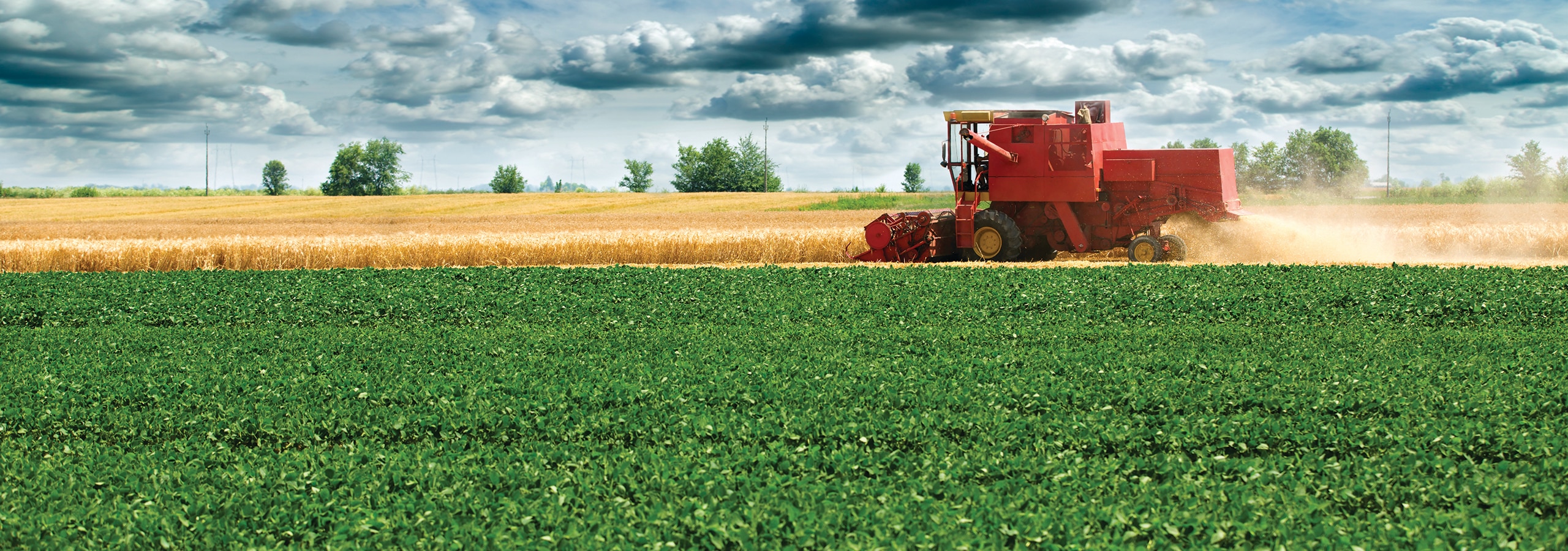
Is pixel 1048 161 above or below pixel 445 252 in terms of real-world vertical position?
above

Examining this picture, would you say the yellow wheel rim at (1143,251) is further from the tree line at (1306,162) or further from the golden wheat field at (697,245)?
the tree line at (1306,162)

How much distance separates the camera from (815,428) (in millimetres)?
6840

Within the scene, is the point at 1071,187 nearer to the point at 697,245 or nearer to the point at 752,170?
the point at 697,245

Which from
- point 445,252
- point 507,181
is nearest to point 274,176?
point 507,181

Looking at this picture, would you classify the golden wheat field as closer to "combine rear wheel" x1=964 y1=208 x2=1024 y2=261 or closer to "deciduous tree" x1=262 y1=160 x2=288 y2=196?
"combine rear wheel" x1=964 y1=208 x2=1024 y2=261

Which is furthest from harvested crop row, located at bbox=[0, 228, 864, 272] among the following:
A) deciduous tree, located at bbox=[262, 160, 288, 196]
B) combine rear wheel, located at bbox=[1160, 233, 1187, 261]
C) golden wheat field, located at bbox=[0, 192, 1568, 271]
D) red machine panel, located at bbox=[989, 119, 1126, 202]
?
deciduous tree, located at bbox=[262, 160, 288, 196]

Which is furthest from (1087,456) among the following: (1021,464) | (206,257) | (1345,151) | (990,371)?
(1345,151)

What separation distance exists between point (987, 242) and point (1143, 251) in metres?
2.77

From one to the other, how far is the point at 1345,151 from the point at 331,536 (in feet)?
326

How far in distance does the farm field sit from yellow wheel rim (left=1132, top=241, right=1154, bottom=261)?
5.16m

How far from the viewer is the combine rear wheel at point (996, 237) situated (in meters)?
18.4

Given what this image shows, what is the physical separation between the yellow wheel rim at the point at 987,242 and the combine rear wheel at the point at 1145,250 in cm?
233

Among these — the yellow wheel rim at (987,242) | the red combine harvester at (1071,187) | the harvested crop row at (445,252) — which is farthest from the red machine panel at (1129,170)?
the harvested crop row at (445,252)

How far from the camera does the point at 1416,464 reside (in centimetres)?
590
